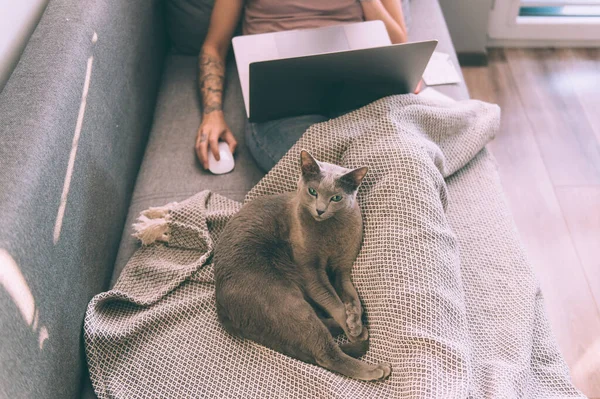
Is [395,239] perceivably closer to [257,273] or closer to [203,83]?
[257,273]

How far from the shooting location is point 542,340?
1.17m

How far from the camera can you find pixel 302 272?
1.15 m

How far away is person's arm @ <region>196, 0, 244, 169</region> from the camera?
157 cm

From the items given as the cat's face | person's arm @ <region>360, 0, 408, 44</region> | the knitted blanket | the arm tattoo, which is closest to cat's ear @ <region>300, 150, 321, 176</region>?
the cat's face

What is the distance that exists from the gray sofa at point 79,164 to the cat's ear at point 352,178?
1.34 feet

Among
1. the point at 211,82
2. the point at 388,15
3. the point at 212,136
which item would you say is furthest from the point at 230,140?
the point at 388,15

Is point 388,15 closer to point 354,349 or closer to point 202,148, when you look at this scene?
point 202,148

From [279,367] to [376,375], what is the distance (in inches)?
A: 7.3

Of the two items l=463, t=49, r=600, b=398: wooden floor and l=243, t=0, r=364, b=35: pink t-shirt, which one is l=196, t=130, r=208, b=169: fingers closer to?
l=243, t=0, r=364, b=35: pink t-shirt

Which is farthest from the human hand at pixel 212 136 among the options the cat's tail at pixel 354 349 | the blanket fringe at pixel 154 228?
the cat's tail at pixel 354 349

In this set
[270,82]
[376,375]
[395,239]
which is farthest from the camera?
[270,82]

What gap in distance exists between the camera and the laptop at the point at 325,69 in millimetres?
1215

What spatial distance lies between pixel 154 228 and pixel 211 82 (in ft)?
1.91

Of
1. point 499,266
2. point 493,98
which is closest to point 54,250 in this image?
point 499,266
